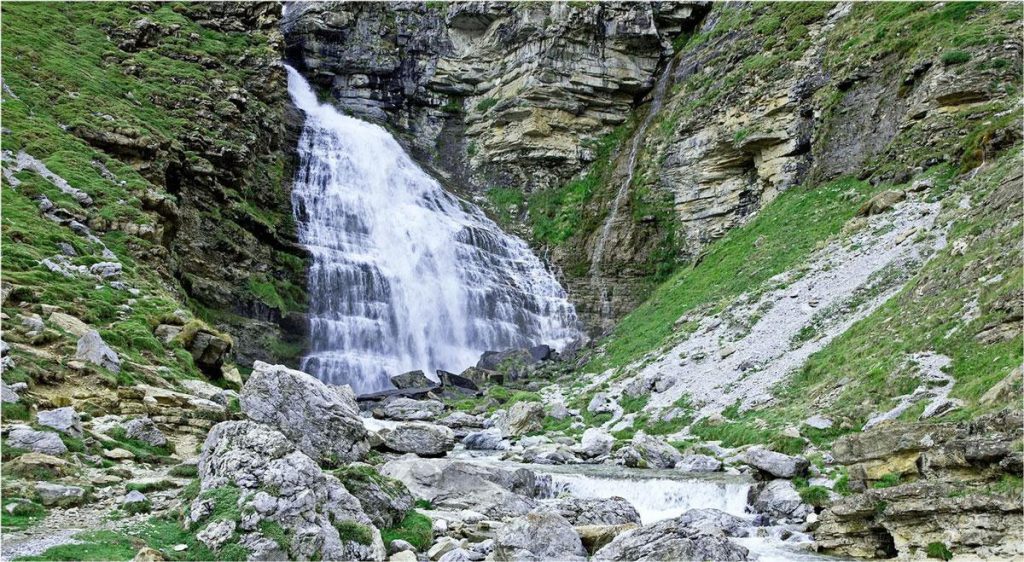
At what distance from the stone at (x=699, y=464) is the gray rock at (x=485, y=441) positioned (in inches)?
323

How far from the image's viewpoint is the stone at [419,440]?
77.7ft

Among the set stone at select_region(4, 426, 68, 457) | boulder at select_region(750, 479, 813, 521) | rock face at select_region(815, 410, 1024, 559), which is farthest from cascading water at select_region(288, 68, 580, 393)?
rock face at select_region(815, 410, 1024, 559)

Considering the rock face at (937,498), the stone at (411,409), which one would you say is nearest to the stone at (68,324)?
the stone at (411,409)

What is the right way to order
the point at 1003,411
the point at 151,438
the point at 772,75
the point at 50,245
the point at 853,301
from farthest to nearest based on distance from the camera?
the point at 772,75 < the point at 853,301 < the point at 50,245 < the point at 151,438 < the point at 1003,411

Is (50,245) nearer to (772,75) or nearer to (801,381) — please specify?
(801,381)

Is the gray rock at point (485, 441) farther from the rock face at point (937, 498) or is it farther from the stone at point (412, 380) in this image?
the rock face at point (937, 498)

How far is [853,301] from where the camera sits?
89.9ft

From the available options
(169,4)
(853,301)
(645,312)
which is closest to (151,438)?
(853,301)

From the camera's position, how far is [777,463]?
17297 mm

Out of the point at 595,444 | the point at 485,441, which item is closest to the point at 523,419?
the point at 485,441

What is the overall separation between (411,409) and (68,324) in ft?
60.3

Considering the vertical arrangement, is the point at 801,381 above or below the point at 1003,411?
above

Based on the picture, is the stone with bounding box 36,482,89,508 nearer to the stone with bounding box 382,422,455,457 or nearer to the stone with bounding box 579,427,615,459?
the stone with bounding box 382,422,455,457

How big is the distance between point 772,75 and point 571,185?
2030 centimetres
